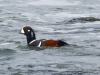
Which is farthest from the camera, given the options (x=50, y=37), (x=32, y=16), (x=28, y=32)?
(x=32, y=16)

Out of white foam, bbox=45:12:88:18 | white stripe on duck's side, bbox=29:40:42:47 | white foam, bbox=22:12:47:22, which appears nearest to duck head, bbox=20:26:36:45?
white stripe on duck's side, bbox=29:40:42:47

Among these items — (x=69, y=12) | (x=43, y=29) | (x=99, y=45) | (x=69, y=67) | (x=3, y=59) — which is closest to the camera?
(x=69, y=67)

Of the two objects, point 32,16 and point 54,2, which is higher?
point 54,2

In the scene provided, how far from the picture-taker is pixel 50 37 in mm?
19312

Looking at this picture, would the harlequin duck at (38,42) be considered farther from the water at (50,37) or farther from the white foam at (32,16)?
the white foam at (32,16)

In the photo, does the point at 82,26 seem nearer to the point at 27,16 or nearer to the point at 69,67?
the point at 27,16

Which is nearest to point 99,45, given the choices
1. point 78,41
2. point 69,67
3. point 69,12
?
point 78,41

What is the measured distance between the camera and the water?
45.9 feet

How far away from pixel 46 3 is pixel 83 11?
3.11m

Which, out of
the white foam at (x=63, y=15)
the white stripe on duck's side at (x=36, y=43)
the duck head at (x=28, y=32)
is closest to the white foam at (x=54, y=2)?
the white foam at (x=63, y=15)

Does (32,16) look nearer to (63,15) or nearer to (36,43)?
(63,15)

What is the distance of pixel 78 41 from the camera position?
60.0 ft

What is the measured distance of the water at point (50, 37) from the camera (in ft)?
45.9

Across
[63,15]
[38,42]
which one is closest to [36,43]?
[38,42]
